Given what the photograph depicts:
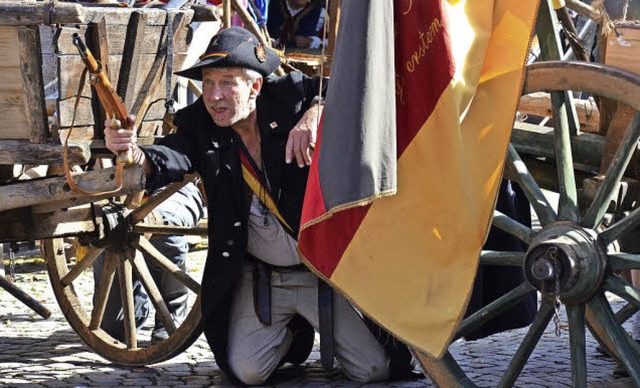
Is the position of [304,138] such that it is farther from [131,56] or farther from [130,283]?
[130,283]

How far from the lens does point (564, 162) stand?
4.03m

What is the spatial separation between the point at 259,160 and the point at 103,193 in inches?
27.8

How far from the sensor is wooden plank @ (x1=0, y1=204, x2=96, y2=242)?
5.14 meters

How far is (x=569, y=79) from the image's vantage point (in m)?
3.86

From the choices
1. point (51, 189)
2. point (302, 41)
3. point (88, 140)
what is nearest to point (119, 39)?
point (88, 140)

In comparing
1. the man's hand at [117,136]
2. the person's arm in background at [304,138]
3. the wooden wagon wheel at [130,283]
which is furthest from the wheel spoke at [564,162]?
the wooden wagon wheel at [130,283]

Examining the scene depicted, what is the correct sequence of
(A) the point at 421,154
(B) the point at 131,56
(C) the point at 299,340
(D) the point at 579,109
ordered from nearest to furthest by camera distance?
(A) the point at 421,154 → (D) the point at 579,109 → (B) the point at 131,56 → (C) the point at 299,340

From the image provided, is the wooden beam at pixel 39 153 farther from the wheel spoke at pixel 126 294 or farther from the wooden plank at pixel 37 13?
the wheel spoke at pixel 126 294

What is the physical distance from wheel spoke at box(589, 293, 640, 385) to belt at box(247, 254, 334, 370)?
152 centimetres

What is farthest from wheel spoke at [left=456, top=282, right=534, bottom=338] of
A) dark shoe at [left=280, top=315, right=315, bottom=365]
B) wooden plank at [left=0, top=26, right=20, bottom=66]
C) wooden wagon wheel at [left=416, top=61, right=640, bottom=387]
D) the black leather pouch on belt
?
wooden plank at [left=0, top=26, right=20, bottom=66]

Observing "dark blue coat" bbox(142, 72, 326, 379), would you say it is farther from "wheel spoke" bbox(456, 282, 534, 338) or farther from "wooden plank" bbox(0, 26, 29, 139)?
"wheel spoke" bbox(456, 282, 534, 338)

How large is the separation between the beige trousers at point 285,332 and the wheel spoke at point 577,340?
4.51ft

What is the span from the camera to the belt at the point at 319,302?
201 inches

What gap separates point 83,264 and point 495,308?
2.49 m
